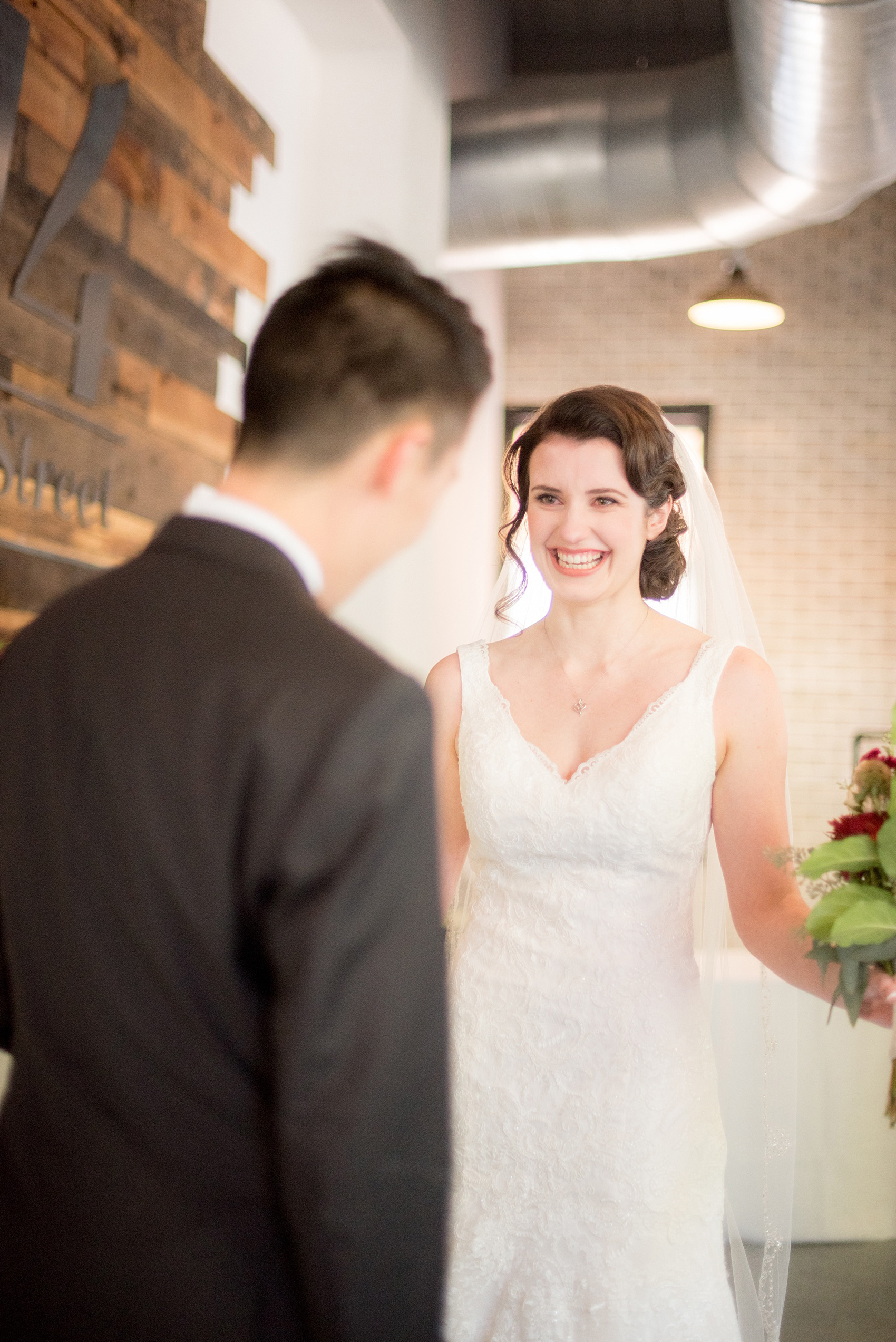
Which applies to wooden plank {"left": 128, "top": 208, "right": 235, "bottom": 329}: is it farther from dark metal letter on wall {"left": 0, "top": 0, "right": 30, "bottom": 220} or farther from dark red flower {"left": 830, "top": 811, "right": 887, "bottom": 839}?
dark red flower {"left": 830, "top": 811, "right": 887, "bottom": 839}

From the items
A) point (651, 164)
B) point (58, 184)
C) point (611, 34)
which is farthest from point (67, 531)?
point (611, 34)

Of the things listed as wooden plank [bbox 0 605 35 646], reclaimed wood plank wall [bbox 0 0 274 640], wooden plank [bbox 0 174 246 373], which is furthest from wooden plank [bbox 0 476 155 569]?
A: wooden plank [bbox 0 174 246 373]

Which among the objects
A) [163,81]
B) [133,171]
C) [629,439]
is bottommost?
[629,439]

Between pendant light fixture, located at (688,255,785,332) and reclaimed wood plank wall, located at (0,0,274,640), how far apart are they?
127 inches

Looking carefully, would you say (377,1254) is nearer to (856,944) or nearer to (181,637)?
(181,637)

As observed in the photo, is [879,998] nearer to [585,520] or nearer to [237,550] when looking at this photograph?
[585,520]

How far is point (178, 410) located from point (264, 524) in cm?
194

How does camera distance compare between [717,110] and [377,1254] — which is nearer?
[377,1254]

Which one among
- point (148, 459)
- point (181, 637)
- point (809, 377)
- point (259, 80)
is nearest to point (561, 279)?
point (809, 377)

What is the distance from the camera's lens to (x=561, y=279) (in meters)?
7.77

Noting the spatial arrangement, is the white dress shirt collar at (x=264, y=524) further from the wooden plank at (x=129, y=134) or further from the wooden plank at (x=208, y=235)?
the wooden plank at (x=208, y=235)

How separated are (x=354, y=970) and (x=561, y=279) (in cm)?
740

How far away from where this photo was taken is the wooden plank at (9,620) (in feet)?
7.06

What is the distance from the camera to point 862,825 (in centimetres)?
165
